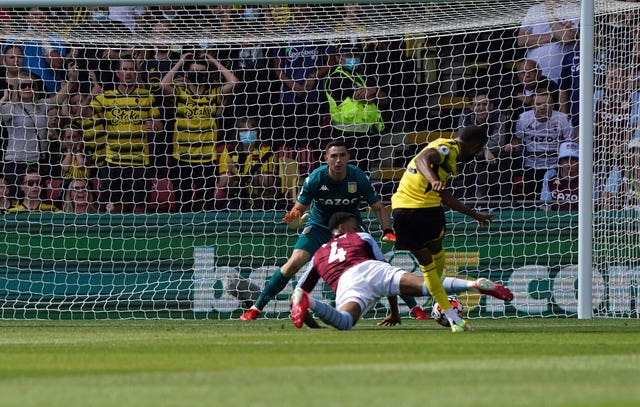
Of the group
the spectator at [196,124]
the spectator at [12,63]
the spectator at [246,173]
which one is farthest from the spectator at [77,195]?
the spectator at [246,173]

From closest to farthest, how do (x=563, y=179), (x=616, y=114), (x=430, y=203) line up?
(x=430, y=203) < (x=616, y=114) < (x=563, y=179)

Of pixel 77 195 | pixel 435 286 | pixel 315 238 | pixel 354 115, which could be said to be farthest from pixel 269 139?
pixel 435 286

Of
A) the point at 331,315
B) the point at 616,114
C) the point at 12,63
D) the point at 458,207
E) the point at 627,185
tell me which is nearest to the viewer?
the point at 331,315

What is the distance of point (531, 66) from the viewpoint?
622 inches

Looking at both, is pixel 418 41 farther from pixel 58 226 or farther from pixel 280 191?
pixel 58 226

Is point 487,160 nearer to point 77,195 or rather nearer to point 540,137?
point 540,137

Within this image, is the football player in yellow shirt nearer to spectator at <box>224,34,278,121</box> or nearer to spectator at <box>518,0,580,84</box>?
spectator at <box>518,0,580,84</box>

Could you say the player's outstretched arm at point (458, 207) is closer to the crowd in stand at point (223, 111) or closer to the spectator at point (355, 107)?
the crowd in stand at point (223, 111)

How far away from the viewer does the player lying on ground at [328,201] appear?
13.1 meters

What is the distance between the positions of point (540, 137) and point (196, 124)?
4.67m

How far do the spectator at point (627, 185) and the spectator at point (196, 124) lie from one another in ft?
17.3

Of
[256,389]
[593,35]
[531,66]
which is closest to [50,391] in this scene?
[256,389]

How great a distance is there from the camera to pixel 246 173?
15.9 m

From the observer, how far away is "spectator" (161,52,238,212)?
640 inches
